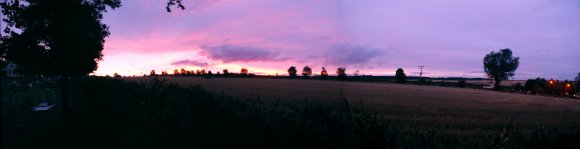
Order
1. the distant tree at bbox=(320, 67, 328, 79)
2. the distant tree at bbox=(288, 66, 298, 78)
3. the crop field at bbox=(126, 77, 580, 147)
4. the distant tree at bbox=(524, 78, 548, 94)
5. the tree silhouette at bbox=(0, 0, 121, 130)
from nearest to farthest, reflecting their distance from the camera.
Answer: the crop field at bbox=(126, 77, 580, 147) → the tree silhouette at bbox=(0, 0, 121, 130) → the distant tree at bbox=(524, 78, 548, 94) → the distant tree at bbox=(320, 67, 328, 79) → the distant tree at bbox=(288, 66, 298, 78)

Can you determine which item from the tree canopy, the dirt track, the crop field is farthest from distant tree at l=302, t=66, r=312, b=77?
the tree canopy

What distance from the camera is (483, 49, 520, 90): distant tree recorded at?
11600 cm

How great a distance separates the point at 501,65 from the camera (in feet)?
381

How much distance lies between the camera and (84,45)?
2278 cm

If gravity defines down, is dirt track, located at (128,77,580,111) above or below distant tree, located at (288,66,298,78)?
below

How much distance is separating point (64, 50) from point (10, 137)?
8.90 m

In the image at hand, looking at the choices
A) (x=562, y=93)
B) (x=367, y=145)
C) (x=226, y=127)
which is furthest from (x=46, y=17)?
(x=562, y=93)

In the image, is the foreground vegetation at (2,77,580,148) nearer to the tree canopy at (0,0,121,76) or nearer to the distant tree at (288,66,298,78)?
the tree canopy at (0,0,121,76)

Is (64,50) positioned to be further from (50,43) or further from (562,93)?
(562,93)

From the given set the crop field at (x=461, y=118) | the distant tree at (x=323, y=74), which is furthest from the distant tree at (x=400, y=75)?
the crop field at (x=461, y=118)

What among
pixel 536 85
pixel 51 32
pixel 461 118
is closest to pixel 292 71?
pixel 536 85

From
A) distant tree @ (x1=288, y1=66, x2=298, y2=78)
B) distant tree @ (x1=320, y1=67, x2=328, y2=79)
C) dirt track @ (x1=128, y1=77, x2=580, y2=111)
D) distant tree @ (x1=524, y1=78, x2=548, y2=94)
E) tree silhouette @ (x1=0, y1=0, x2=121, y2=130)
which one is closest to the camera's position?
tree silhouette @ (x1=0, y1=0, x2=121, y2=130)

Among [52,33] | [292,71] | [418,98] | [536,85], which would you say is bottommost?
[418,98]

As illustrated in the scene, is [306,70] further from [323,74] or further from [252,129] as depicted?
[252,129]
